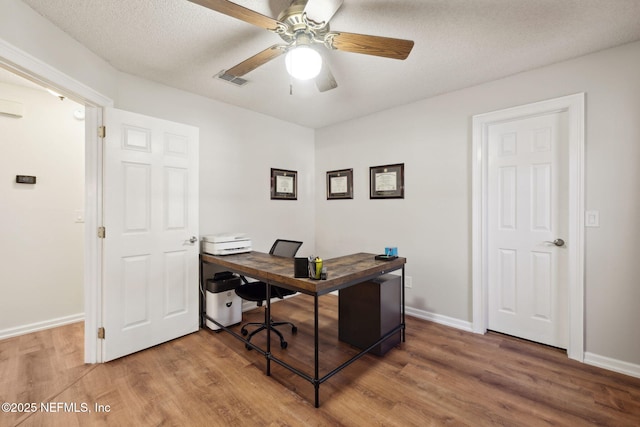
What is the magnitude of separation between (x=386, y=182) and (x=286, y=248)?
1.54 meters

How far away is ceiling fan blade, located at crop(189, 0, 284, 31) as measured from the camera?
1.29 meters

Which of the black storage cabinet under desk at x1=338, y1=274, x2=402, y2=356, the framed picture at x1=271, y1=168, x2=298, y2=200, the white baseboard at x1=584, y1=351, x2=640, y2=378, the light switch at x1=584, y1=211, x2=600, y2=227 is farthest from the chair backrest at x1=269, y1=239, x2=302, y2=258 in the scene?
the white baseboard at x1=584, y1=351, x2=640, y2=378

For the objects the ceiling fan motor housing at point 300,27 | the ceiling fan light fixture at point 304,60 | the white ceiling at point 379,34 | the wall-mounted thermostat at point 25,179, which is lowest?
the wall-mounted thermostat at point 25,179

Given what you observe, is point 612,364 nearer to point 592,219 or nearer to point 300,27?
point 592,219

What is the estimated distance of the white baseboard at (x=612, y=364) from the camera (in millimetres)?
2068

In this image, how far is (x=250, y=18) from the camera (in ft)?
4.73

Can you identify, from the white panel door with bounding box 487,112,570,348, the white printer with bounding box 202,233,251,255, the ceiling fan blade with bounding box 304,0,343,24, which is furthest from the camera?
the white printer with bounding box 202,233,251,255

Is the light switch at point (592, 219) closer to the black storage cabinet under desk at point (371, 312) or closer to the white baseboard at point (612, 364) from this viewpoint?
the white baseboard at point (612, 364)

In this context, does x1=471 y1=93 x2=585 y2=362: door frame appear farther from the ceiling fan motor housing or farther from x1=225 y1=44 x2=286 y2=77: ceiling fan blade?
x1=225 y1=44 x2=286 y2=77: ceiling fan blade

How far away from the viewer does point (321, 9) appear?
154 cm

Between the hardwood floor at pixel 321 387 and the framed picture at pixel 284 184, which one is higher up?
the framed picture at pixel 284 184

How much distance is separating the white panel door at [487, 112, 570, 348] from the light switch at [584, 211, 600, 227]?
0.16 m

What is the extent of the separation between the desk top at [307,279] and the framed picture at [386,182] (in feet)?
3.61

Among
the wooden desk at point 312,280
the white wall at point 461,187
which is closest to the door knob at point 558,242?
the white wall at point 461,187
